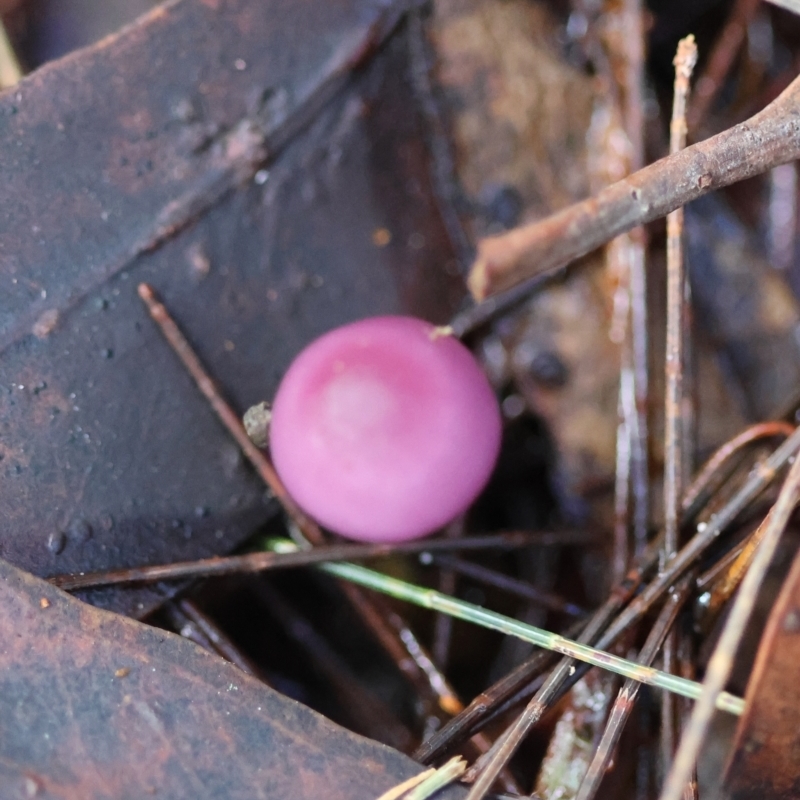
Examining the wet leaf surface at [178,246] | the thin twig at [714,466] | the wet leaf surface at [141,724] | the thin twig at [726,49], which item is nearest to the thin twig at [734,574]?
the thin twig at [714,466]

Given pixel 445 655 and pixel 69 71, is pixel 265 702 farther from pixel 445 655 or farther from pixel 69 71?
pixel 69 71

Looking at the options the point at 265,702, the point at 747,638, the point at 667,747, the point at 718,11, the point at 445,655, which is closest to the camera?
the point at 265,702

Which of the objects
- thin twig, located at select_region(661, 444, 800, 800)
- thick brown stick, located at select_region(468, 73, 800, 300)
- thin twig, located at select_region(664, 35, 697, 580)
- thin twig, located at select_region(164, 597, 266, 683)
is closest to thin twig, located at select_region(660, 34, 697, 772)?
thin twig, located at select_region(664, 35, 697, 580)

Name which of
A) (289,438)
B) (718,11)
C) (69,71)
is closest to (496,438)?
(289,438)

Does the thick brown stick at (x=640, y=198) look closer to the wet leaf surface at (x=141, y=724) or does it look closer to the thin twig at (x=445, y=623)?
the wet leaf surface at (x=141, y=724)

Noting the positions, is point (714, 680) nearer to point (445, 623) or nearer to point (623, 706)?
point (623, 706)

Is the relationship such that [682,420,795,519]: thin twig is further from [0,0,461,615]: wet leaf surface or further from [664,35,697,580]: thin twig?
[0,0,461,615]: wet leaf surface
